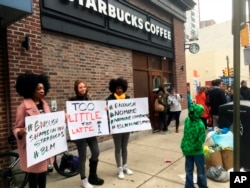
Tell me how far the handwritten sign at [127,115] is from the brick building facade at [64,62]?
1.60 metres

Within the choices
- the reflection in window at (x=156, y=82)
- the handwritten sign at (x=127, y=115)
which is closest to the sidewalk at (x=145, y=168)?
the handwritten sign at (x=127, y=115)

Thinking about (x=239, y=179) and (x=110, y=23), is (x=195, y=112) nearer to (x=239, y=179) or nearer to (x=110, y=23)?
(x=239, y=179)

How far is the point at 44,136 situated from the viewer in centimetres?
361

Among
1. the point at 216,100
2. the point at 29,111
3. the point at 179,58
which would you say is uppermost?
the point at 179,58

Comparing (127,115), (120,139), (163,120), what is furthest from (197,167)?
(163,120)

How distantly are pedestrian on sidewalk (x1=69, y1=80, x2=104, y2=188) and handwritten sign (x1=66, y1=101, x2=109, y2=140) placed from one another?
10cm

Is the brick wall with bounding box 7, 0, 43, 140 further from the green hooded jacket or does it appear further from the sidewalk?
the green hooded jacket

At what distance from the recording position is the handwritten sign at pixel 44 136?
3.31 metres

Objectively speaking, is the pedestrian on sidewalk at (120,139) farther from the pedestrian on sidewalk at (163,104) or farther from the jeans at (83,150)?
the pedestrian on sidewalk at (163,104)

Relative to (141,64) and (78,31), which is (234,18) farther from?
(141,64)

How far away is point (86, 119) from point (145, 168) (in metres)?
1.70

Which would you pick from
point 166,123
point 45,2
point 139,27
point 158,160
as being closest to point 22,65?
point 45,2

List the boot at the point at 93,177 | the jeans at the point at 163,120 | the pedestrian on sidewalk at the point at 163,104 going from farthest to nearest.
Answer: the jeans at the point at 163,120 < the pedestrian on sidewalk at the point at 163,104 < the boot at the point at 93,177

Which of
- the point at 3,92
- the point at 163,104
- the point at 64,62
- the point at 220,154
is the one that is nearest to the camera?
the point at 3,92
